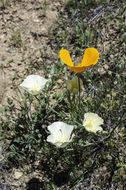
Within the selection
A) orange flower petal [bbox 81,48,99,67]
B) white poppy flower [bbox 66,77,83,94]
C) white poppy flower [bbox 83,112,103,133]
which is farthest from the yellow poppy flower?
white poppy flower [bbox 83,112,103,133]

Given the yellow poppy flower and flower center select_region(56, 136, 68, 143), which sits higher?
the yellow poppy flower

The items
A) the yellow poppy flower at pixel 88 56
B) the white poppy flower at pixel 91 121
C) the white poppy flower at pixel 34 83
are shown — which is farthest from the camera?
the white poppy flower at pixel 34 83

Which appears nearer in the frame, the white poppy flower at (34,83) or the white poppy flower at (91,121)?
the white poppy flower at (91,121)

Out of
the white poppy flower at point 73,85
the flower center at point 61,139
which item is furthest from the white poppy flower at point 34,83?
the flower center at point 61,139

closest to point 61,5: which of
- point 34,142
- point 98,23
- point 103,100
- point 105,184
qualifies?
point 98,23

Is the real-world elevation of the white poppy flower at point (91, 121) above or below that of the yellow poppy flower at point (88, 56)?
below

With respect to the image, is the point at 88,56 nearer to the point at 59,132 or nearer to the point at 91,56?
the point at 91,56

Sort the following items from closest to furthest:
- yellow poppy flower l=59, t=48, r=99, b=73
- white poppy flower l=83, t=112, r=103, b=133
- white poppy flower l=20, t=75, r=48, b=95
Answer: yellow poppy flower l=59, t=48, r=99, b=73 → white poppy flower l=83, t=112, r=103, b=133 → white poppy flower l=20, t=75, r=48, b=95

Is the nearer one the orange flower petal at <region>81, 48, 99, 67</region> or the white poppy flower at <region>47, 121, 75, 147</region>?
the orange flower petal at <region>81, 48, 99, 67</region>

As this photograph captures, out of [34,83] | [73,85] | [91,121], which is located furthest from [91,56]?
[34,83]

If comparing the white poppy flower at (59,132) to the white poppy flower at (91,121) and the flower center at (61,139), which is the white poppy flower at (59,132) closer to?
the flower center at (61,139)

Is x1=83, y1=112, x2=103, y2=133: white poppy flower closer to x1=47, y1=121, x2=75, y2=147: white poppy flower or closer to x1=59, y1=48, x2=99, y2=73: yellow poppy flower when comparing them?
x1=47, y1=121, x2=75, y2=147: white poppy flower

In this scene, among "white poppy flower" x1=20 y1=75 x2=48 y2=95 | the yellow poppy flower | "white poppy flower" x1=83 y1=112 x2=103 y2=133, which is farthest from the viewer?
"white poppy flower" x1=20 y1=75 x2=48 y2=95
